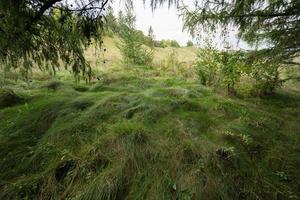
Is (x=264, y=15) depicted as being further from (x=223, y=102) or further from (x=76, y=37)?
(x=76, y=37)

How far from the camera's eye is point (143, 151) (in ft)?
8.51

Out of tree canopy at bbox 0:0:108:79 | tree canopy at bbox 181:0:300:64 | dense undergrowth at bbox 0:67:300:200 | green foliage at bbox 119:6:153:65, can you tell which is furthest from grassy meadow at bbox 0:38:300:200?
green foliage at bbox 119:6:153:65

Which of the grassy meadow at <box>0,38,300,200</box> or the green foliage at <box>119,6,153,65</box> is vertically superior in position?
the green foliage at <box>119,6,153,65</box>

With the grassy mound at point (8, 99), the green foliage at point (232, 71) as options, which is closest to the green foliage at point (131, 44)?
the green foliage at point (232, 71)

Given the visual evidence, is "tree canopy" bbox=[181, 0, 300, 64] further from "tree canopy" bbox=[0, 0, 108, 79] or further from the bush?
the bush

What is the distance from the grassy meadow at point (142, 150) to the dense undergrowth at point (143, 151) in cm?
1

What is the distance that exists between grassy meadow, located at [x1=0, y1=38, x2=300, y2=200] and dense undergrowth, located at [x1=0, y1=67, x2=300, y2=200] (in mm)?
10

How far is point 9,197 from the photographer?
7.16 feet

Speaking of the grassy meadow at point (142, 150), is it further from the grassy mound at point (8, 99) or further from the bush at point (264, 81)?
the bush at point (264, 81)

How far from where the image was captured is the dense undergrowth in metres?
2.21

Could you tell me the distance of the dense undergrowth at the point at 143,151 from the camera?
2213mm

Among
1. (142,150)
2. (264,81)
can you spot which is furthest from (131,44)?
(142,150)

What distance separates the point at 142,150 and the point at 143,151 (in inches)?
0.7

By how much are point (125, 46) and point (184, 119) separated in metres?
7.61
